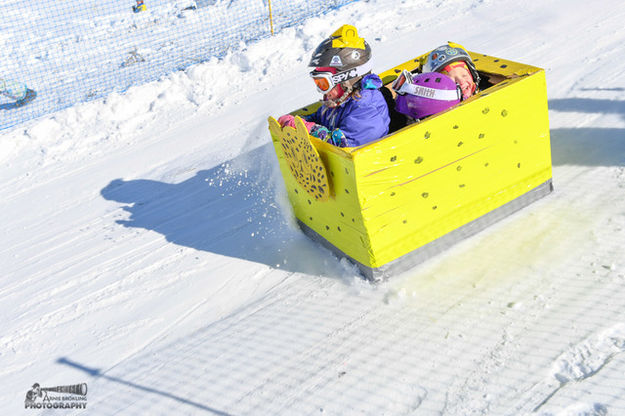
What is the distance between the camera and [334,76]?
3.72 m

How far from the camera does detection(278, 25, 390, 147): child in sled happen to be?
359 centimetres

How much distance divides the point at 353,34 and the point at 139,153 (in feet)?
11.6

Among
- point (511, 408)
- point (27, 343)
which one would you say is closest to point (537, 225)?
point (511, 408)

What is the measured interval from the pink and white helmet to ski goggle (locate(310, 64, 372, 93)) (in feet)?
1.03

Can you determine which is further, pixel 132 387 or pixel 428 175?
pixel 428 175

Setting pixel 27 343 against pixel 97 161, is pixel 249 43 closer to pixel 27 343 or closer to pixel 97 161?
pixel 97 161

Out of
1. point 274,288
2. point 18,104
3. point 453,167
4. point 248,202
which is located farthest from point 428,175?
point 18,104

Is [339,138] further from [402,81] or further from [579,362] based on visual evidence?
[579,362]

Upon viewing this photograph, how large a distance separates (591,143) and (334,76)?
254cm

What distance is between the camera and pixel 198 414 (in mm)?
3076

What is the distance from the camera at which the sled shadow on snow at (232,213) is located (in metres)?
4.32

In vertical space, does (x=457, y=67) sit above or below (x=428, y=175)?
above

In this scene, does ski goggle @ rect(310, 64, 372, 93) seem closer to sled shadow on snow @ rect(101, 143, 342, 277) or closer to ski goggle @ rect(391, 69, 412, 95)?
ski goggle @ rect(391, 69, 412, 95)

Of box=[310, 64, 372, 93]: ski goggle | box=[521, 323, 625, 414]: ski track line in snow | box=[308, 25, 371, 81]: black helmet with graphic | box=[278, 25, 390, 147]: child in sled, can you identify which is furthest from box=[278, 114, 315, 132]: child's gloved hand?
box=[521, 323, 625, 414]: ski track line in snow
